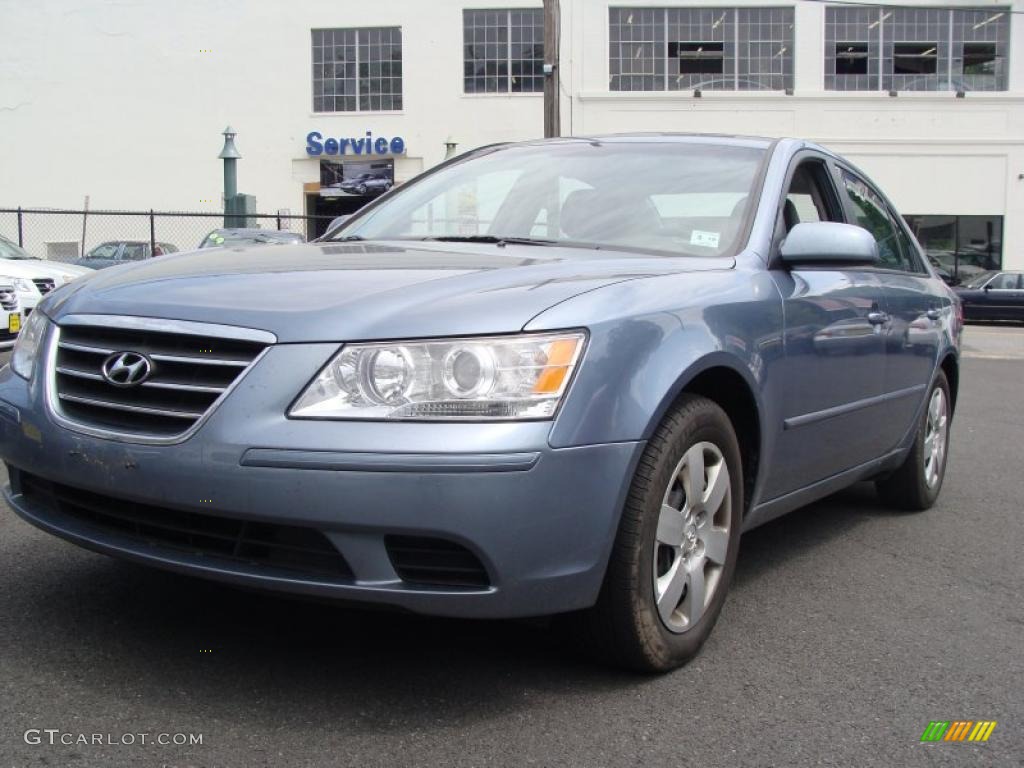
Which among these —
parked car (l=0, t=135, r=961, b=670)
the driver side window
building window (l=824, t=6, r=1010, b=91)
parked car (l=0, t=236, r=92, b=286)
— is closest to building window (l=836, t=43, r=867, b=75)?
building window (l=824, t=6, r=1010, b=91)

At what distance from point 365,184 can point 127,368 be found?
2625 centimetres

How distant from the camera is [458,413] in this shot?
8.11 ft

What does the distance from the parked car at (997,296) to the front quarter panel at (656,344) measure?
23.1 m

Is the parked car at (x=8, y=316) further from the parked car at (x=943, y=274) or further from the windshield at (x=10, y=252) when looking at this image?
the parked car at (x=943, y=274)

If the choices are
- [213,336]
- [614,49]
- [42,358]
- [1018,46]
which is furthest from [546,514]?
[1018,46]

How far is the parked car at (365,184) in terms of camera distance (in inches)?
1112

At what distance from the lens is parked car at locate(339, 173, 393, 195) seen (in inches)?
1112

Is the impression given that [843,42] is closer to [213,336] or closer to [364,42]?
[364,42]

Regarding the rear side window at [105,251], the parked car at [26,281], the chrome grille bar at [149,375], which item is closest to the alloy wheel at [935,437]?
the chrome grille bar at [149,375]

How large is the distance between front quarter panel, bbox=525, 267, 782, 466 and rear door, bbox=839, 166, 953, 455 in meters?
1.21

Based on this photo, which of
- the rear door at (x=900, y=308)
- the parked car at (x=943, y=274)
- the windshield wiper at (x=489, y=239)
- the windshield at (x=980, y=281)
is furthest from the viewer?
the windshield at (x=980, y=281)

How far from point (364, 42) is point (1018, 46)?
662 inches

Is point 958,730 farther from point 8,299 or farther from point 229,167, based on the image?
point 229,167

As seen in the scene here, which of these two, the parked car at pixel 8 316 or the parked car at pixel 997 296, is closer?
the parked car at pixel 8 316
